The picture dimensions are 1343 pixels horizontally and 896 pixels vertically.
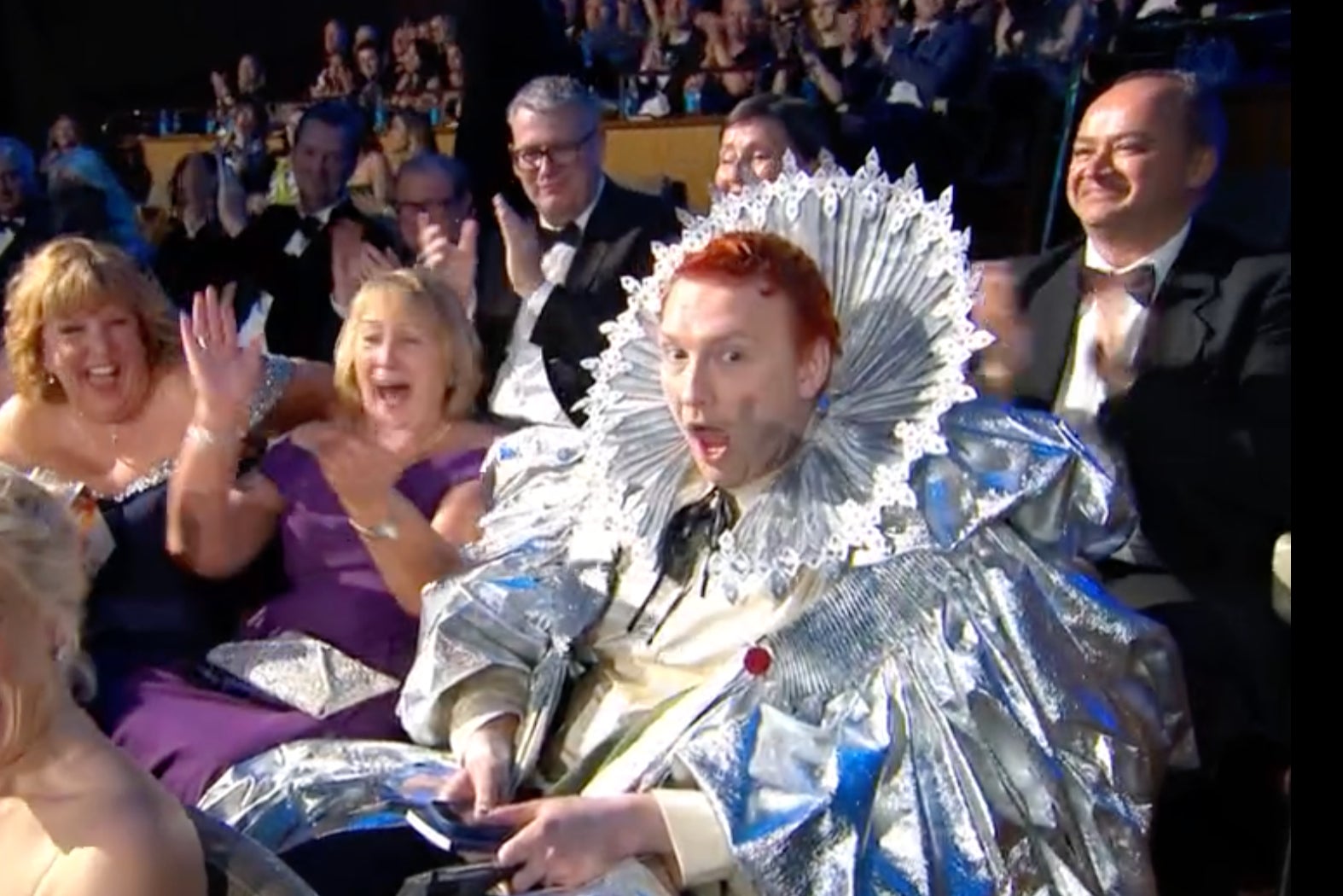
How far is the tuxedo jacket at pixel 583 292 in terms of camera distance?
1.81 metres

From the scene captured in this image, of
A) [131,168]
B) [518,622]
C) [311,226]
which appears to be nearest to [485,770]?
[518,622]

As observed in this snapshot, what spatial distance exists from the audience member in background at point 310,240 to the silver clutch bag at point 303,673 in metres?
0.35

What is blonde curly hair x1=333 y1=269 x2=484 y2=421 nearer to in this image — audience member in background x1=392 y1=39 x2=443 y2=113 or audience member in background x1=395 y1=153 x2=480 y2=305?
audience member in background x1=395 y1=153 x2=480 y2=305

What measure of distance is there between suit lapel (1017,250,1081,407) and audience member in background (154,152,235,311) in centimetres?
102

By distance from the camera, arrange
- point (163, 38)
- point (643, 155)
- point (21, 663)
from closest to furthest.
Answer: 1. point (21, 663)
2. point (643, 155)
3. point (163, 38)

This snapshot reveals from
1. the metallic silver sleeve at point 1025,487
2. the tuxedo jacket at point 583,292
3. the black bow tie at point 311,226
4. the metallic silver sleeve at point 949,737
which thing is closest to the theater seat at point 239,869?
the metallic silver sleeve at point 949,737

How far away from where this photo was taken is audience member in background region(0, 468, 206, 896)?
1.16m

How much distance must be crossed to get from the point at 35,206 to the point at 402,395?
2.20 feet

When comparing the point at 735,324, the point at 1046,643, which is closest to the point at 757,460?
the point at 735,324

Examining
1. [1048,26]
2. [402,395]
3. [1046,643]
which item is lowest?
[1046,643]

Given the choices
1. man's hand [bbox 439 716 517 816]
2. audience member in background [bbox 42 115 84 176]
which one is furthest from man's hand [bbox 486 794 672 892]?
audience member in background [bbox 42 115 84 176]

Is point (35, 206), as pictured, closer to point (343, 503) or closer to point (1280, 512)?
point (343, 503)

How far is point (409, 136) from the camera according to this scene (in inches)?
77.6

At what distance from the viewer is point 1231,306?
1.50m
